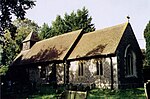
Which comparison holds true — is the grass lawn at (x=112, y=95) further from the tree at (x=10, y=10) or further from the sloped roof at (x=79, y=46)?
the tree at (x=10, y=10)

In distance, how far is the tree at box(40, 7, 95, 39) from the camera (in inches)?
2719

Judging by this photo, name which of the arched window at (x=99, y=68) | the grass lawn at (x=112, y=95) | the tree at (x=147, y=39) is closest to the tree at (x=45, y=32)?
the tree at (x=147, y=39)

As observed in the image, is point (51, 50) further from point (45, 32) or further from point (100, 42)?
point (45, 32)

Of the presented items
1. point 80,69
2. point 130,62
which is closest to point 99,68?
point 80,69

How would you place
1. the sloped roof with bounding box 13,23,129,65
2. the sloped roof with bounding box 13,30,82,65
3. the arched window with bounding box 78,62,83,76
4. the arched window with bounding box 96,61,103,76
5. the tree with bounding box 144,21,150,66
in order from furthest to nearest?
the tree with bounding box 144,21,150,66, the sloped roof with bounding box 13,30,82,65, the arched window with bounding box 78,62,83,76, the sloped roof with bounding box 13,23,129,65, the arched window with bounding box 96,61,103,76

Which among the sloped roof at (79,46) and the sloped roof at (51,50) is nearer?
the sloped roof at (79,46)

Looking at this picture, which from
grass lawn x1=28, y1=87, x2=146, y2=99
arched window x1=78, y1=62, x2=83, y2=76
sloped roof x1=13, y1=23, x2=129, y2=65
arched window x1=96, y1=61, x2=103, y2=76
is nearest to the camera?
grass lawn x1=28, y1=87, x2=146, y2=99

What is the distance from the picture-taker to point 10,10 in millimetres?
32344

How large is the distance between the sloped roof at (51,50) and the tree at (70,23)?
2510 cm

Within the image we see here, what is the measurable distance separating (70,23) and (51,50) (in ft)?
109

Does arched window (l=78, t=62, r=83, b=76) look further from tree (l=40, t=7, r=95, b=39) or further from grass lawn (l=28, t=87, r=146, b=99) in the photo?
tree (l=40, t=7, r=95, b=39)

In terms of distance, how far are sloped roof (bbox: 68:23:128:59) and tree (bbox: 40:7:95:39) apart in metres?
32.7

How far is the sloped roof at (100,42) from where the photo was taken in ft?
99.2

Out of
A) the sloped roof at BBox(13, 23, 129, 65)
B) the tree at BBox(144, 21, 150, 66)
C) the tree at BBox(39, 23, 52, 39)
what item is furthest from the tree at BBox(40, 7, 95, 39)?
the sloped roof at BBox(13, 23, 129, 65)
